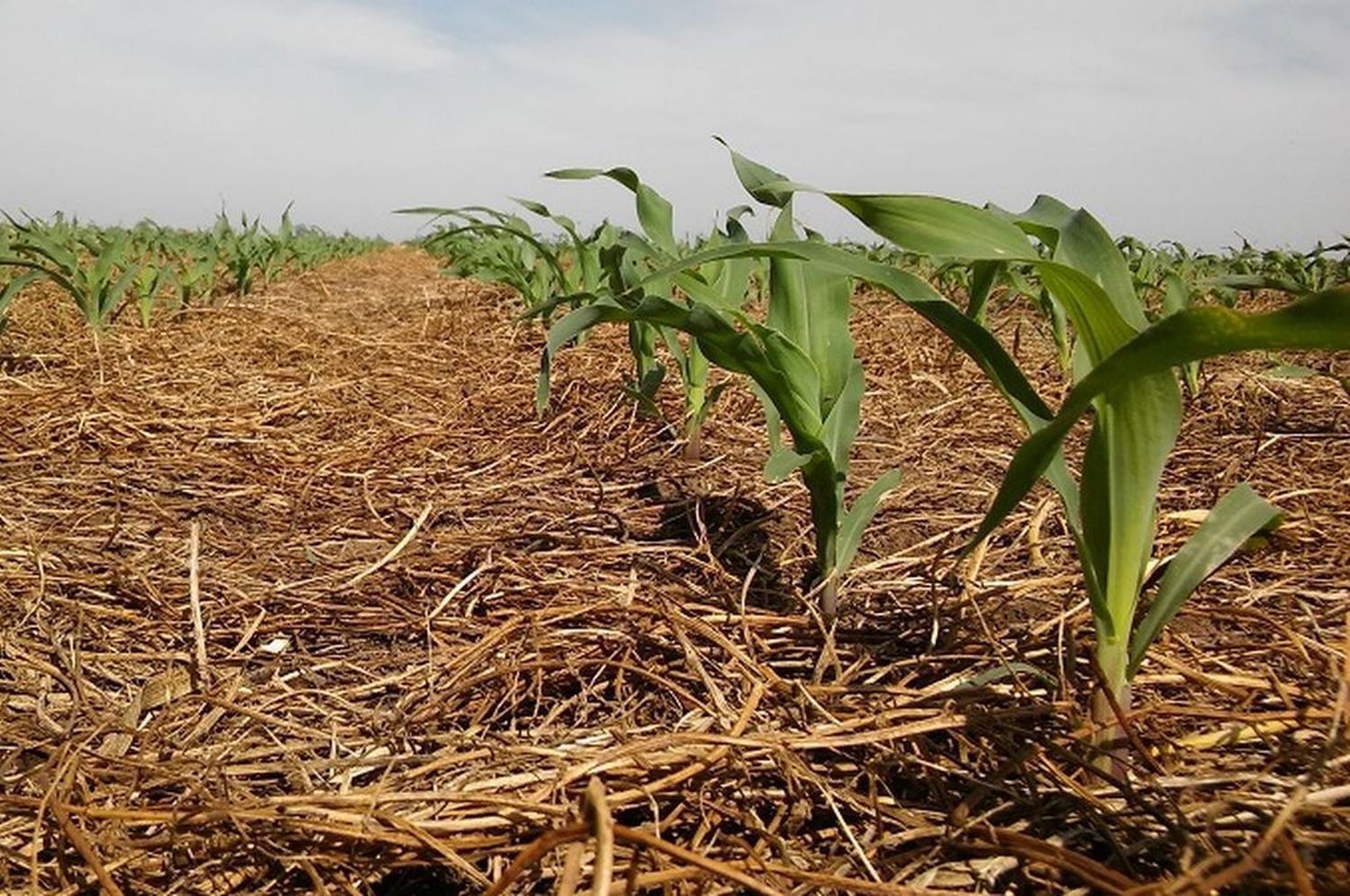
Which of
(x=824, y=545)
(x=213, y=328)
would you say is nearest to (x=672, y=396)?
(x=824, y=545)

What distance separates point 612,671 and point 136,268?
2.60m

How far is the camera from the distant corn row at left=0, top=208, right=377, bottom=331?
2854 mm

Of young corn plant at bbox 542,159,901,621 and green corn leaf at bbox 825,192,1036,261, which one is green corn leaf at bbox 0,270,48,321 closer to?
young corn plant at bbox 542,159,901,621

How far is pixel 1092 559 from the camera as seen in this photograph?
2.68 ft

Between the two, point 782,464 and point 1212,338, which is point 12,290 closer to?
point 782,464

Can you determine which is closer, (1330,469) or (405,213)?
(1330,469)

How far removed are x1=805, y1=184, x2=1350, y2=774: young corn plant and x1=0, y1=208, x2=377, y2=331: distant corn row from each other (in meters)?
2.42

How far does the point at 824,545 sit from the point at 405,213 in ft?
4.96

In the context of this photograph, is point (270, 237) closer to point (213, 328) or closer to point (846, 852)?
point (213, 328)

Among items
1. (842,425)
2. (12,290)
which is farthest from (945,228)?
(12,290)

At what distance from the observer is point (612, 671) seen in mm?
1083

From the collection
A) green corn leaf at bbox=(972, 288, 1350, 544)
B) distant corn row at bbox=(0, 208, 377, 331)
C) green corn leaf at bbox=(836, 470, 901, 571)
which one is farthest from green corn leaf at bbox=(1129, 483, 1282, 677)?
distant corn row at bbox=(0, 208, 377, 331)

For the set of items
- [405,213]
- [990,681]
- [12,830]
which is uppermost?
[405,213]

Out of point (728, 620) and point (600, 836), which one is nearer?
point (600, 836)
